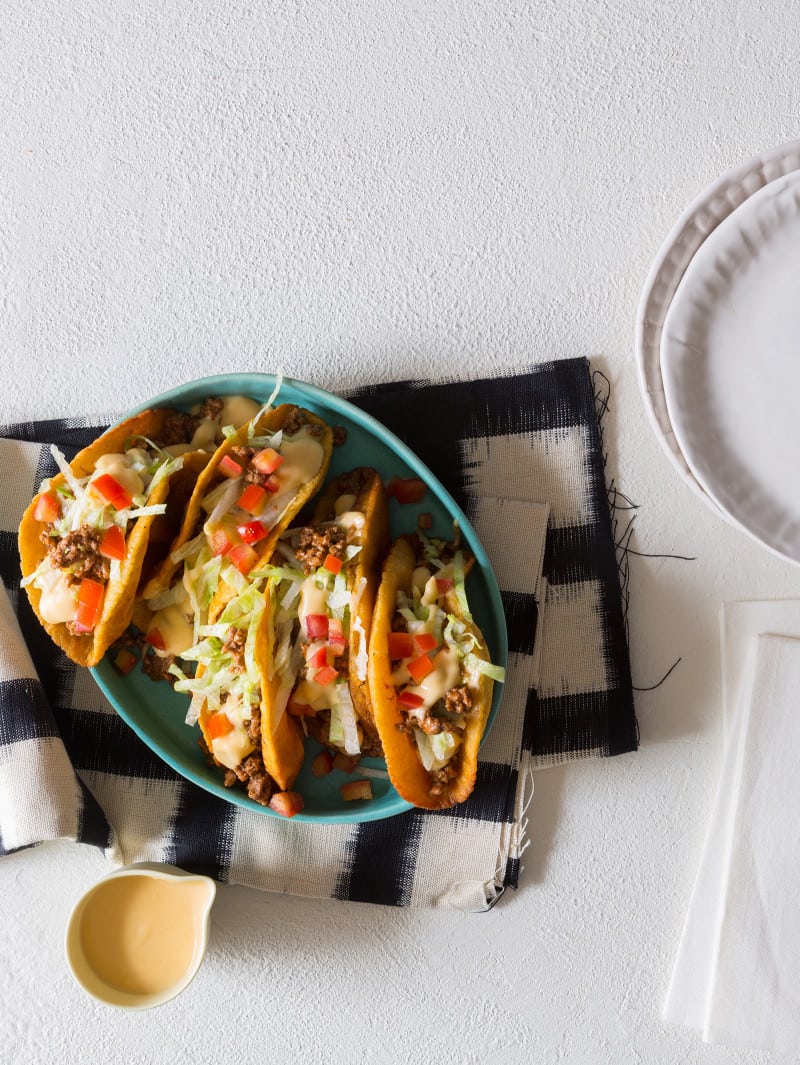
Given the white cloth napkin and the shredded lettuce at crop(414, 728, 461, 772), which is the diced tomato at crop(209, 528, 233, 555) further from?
the white cloth napkin

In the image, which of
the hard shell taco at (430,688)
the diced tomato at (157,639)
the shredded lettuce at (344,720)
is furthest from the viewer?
the diced tomato at (157,639)

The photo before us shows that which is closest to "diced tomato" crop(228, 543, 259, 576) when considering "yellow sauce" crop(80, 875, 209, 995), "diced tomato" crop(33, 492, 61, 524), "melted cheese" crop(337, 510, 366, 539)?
"melted cheese" crop(337, 510, 366, 539)

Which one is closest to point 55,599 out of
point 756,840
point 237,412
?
point 237,412

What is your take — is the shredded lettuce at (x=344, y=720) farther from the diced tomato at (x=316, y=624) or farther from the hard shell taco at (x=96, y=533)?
the hard shell taco at (x=96, y=533)

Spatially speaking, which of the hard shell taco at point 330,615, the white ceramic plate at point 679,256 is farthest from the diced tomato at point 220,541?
the white ceramic plate at point 679,256

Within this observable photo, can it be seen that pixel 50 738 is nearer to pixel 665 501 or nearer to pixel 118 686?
pixel 118 686
